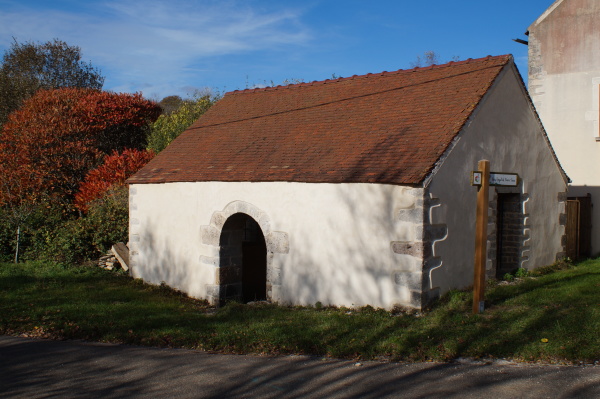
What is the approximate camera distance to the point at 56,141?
15.5 meters

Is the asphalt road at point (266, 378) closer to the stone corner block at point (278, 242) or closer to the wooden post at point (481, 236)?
the wooden post at point (481, 236)

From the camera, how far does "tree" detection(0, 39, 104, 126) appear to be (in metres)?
22.1

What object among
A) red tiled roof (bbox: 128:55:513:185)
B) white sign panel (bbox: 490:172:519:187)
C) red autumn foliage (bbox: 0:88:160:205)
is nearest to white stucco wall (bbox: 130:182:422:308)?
red tiled roof (bbox: 128:55:513:185)

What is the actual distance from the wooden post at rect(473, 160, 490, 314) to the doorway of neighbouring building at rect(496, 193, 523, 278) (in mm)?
3296

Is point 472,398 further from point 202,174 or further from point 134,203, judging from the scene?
point 134,203

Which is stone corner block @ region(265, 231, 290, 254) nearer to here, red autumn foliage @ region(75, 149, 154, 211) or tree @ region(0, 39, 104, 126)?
red autumn foliage @ region(75, 149, 154, 211)

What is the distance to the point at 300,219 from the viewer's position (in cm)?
905

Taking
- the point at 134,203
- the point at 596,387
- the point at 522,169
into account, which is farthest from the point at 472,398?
the point at 134,203

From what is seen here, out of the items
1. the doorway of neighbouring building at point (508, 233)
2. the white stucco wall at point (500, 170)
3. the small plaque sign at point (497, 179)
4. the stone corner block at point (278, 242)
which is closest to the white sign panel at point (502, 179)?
the small plaque sign at point (497, 179)

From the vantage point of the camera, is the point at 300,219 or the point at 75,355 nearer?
the point at 75,355

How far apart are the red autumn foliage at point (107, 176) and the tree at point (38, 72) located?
9.76 meters

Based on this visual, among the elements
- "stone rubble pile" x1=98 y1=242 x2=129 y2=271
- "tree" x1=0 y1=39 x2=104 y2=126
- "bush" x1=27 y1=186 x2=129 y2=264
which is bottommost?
"stone rubble pile" x1=98 y1=242 x2=129 y2=271

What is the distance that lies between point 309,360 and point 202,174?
5377 mm

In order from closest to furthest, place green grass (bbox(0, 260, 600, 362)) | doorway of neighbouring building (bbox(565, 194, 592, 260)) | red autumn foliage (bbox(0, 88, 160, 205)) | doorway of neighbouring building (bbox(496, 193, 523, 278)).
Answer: green grass (bbox(0, 260, 600, 362)), doorway of neighbouring building (bbox(496, 193, 523, 278)), doorway of neighbouring building (bbox(565, 194, 592, 260)), red autumn foliage (bbox(0, 88, 160, 205))
